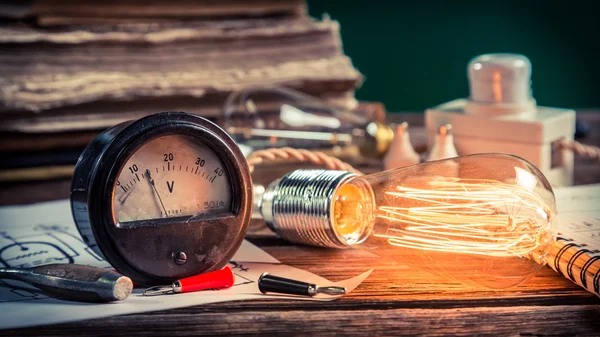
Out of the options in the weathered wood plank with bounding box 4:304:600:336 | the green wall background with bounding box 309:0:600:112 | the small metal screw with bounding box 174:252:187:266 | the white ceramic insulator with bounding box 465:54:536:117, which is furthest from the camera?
the green wall background with bounding box 309:0:600:112

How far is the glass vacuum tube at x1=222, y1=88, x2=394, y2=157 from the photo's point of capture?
4.96 feet

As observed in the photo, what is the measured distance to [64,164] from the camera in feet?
4.88

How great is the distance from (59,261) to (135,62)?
570 mm

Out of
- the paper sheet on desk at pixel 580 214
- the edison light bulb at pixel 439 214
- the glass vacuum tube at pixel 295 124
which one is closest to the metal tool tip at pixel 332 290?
the edison light bulb at pixel 439 214

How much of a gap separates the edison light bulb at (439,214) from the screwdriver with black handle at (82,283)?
0.24m

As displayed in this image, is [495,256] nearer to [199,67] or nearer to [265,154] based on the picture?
[265,154]

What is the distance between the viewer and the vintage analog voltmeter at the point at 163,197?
88 cm

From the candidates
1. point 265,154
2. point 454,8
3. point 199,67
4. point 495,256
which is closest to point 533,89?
point 454,8

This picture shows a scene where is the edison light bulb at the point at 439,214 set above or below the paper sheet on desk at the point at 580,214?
above

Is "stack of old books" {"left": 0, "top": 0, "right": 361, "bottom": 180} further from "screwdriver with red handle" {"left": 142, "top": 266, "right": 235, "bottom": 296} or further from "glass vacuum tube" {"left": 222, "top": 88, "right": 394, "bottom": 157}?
→ "screwdriver with red handle" {"left": 142, "top": 266, "right": 235, "bottom": 296}

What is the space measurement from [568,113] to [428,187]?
0.45 m

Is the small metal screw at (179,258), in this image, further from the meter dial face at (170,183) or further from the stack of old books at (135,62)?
the stack of old books at (135,62)

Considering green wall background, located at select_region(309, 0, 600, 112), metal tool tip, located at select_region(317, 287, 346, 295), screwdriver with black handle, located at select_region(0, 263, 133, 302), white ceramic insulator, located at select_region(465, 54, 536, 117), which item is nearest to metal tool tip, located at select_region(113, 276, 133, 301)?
screwdriver with black handle, located at select_region(0, 263, 133, 302)

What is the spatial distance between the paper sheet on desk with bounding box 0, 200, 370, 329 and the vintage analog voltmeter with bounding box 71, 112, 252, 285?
40 millimetres
